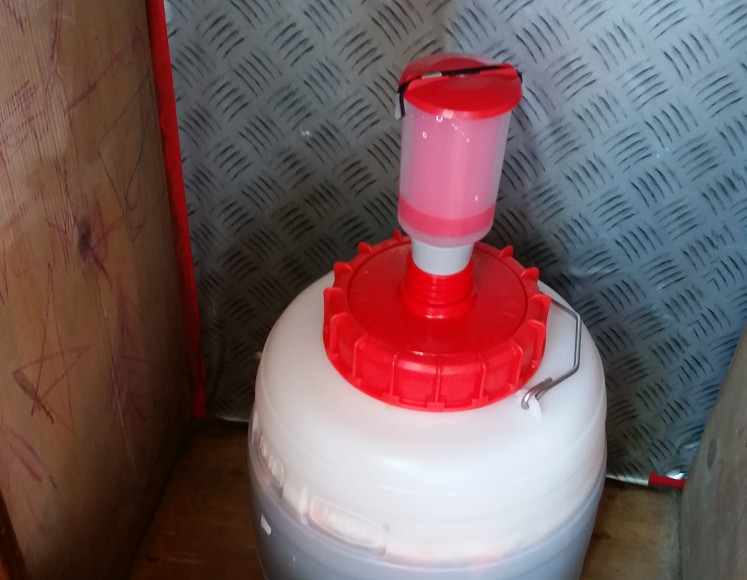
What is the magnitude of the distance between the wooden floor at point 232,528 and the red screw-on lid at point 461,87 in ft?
1.57

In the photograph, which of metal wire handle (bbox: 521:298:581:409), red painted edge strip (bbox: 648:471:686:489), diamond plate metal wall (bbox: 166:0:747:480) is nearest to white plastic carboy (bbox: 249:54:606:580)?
metal wire handle (bbox: 521:298:581:409)

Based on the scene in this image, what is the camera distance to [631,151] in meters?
0.59

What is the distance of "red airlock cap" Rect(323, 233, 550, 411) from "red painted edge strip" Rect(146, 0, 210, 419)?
210mm

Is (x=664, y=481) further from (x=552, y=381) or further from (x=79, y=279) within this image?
(x=79, y=279)

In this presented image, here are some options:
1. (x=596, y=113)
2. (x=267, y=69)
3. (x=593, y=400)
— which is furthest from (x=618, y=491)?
(x=267, y=69)

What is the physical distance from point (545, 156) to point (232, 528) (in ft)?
1.51

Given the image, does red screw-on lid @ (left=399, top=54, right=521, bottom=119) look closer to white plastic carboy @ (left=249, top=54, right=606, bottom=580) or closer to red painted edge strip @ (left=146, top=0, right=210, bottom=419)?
white plastic carboy @ (left=249, top=54, right=606, bottom=580)

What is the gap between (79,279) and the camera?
53 cm

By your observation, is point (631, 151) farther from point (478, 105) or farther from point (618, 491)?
point (618, 491)

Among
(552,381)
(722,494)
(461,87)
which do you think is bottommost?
(722,494)

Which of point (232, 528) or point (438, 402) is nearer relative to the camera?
point (438, 402)

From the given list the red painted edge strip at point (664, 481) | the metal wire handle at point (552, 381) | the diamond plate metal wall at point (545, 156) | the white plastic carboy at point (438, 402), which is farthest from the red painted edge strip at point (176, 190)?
the red painted edge strip at point (664, 481)

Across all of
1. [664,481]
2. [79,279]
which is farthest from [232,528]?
[664,481]

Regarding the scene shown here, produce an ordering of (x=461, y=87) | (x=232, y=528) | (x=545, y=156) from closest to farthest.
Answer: (x=461, y=87) < (x=545, y=156) < (x=232, y=528)
